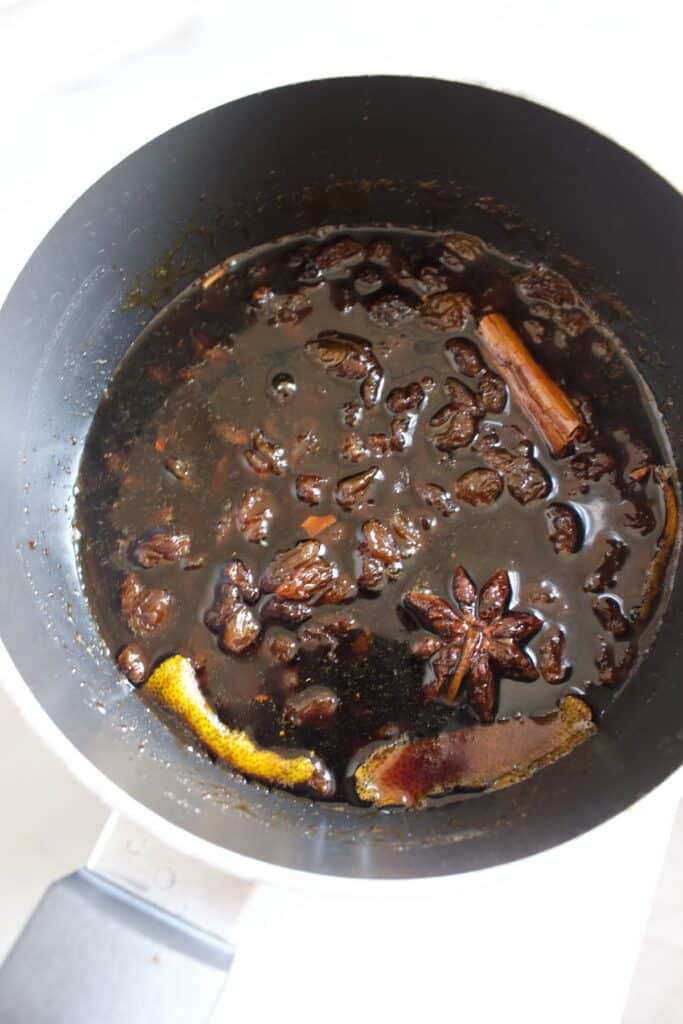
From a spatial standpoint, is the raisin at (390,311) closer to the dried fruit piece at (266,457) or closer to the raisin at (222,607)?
the dried fruit piece at (266,457)

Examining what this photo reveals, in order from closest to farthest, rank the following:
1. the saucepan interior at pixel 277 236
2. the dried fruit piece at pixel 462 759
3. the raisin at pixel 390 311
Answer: the saucepan interior at pixel 277 236, the dried fruit piece at pixel 462 759, the raisin at pixel 390 311

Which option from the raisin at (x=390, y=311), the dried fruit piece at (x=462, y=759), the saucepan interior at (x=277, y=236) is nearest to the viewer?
the saucepan interior at (x=277, y=236)

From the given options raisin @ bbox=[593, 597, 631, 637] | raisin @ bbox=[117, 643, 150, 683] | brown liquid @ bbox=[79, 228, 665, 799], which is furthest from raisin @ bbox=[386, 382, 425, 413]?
raisin @ bbox=[117, 643, 150, 683]

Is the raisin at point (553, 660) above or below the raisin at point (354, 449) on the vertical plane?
below

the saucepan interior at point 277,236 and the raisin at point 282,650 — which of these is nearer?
the saucepan interior at point 277,236

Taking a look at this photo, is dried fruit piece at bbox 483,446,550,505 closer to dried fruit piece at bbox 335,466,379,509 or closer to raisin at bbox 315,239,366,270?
dried fruit piece at bbox 335,466,379,509

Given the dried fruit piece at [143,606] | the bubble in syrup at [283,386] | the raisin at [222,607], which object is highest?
the bubble in syrup at [283,386]

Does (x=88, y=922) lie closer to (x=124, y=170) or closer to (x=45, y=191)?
(x=124, y=170)

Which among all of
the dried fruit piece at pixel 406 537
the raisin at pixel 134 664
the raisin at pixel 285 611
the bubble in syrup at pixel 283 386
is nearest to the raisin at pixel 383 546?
the dried fruit piece at pixel 406 537
